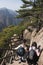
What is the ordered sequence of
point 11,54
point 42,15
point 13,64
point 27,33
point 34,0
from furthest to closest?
point 34,0 < point 42,15 < point 27,33 < point 11,54 < point 13,64

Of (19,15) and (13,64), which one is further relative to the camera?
(19,15)

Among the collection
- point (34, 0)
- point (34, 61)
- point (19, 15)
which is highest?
point (34, 61)

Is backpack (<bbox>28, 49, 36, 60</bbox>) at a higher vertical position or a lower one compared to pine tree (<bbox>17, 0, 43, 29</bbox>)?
higher

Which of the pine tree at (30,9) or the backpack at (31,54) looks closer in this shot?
the backpack at (31,54)

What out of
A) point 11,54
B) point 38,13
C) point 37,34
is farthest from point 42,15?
point 11,54

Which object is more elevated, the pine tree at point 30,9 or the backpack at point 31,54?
the backpack at point 31,54

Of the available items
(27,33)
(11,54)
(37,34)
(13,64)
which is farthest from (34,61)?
(27,33)

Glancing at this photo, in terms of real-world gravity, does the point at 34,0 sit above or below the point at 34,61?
below

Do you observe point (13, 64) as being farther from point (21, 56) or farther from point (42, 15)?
point (42, 15)

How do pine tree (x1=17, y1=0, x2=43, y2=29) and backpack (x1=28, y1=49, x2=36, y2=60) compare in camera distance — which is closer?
backpack (x1=28, y1=49, x2=36, y2=60)

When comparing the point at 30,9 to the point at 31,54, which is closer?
the point at 31,54

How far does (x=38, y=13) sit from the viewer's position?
3183 centimetres

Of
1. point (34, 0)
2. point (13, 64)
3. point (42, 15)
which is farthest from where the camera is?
point (34, 0)

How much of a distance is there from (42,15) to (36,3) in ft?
19.0
